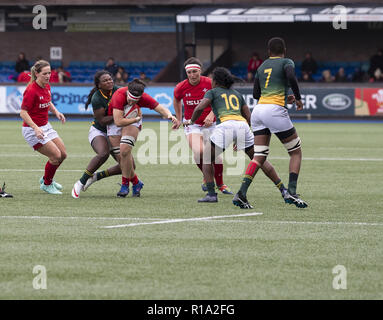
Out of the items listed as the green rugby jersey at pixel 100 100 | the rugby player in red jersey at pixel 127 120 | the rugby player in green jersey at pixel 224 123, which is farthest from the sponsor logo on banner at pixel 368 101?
the rugby player in green jersey at pixel 224 123

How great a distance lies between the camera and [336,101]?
3609 cm

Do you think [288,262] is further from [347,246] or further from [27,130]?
[27,130]

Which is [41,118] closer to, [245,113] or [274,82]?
[245,113]

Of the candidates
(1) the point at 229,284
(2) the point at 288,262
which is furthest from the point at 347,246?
(1) the point at 229,284

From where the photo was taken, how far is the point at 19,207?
11.8 metres

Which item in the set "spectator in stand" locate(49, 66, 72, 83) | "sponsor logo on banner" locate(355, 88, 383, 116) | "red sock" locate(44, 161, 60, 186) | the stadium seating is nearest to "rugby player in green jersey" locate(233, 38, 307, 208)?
"red sock" locate(44, 161, 60, 186)

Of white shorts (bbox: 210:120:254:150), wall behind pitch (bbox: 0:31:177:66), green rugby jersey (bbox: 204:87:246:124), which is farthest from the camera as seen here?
wall behind pitch (bbox: 0:31:177:66)

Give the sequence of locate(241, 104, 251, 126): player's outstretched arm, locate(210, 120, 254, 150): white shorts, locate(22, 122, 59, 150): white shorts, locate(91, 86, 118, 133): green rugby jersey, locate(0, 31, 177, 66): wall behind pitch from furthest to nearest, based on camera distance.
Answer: locate(0, 31, 177, 66): wall behind pitch, locate(22, 122, 59, 150): white shorts, locate(91, 86, 118, 133): green rugby jersey, locate(241, 104, 251, 126): player's outstretched arm, locate(210, 120, 254, 150): white shorts

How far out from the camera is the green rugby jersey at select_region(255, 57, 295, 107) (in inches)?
456

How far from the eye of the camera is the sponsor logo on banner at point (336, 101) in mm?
35906

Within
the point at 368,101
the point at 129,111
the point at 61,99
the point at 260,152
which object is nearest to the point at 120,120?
the point at 129,111

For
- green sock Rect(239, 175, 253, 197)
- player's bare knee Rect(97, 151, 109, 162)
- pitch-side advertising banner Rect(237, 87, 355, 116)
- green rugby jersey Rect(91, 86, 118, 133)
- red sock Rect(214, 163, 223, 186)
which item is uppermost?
green rugby jersey Rect(91, 86, 118, 133)

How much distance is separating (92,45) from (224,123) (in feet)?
116

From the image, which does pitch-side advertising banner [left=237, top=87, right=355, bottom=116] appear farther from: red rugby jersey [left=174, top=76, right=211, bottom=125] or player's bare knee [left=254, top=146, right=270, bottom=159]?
player's bare knee [left=254, top=146, right=270, bottom=159]
